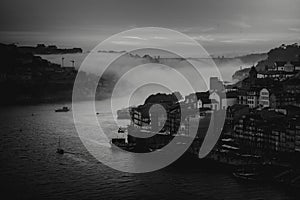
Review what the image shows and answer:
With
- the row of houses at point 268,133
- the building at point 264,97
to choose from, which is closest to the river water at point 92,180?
the row of houses at point 268,133

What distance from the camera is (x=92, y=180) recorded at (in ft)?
17.7

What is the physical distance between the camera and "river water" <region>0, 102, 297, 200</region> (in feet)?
16.1

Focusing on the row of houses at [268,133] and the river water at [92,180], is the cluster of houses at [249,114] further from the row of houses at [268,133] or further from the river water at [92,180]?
the river water at [92,180]

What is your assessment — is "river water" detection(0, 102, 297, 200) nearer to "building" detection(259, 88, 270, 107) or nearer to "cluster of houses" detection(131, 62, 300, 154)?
"cluster of houses" detection(131, 62, 300, 154)

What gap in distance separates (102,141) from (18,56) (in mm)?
11520

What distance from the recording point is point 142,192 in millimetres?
4965

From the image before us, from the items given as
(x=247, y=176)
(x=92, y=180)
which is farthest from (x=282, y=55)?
(x=92, y=180)

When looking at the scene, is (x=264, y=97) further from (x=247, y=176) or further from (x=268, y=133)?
(x=247, y=176)

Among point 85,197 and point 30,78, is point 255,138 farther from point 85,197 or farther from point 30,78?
point 30,78

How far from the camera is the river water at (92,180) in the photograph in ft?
16.1

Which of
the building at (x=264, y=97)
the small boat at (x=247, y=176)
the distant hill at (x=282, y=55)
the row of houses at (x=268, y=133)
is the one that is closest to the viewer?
the small boat at (x=247, y=176)

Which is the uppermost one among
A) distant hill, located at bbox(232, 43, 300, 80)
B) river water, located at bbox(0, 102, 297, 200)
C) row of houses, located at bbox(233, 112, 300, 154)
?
distant hill, located at bbox(232, 43, 300, 80)

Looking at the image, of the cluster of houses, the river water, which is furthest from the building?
the river water

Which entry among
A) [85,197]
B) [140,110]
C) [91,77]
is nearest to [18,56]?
[91,77]
